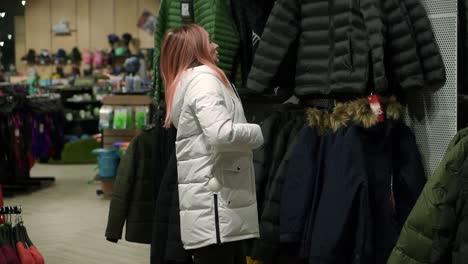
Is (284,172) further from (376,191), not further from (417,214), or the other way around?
(417,214)

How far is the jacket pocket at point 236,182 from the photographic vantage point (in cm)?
303

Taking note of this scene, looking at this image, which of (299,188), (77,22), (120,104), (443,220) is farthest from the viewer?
(77,22)

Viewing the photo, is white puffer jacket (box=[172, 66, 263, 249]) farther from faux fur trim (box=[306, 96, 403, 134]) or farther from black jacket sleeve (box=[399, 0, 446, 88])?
black jacket sleeve (box=[399, 0, 446, 88])

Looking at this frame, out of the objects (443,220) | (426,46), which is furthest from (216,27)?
(443,220)

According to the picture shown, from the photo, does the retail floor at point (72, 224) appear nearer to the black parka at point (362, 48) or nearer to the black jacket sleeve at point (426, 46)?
the black parka at point (362, 48)

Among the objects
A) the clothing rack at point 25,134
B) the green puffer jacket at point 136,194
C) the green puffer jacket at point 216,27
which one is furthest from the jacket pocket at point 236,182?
the clothing rack at point 25,134

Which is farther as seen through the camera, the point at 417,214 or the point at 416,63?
the point at 416,63

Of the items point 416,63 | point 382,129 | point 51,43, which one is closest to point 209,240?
point 382,129

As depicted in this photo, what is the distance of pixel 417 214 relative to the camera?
2.78 meters

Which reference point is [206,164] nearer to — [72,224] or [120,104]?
[72,224]

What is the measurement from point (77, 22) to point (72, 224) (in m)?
8.06

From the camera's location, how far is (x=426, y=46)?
139 inches

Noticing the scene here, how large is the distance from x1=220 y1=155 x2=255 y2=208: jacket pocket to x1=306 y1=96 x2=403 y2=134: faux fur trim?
69cm

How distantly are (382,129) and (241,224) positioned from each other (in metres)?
0.93
